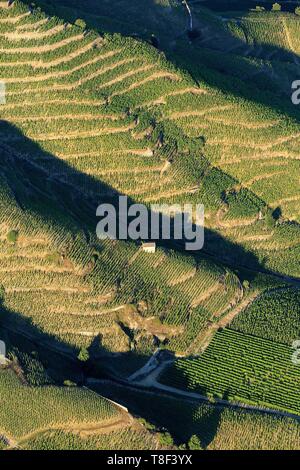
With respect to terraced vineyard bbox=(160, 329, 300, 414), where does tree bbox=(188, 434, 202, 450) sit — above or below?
below

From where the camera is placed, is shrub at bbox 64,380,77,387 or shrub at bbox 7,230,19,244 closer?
shrub at bbox 64,380,77,387

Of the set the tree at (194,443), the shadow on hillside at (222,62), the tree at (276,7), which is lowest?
the tree at (194,443)

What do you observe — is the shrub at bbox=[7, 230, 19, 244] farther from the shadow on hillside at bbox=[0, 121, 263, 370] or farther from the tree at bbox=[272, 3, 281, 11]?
the tree at bbox=[272, 3, 281, 11]

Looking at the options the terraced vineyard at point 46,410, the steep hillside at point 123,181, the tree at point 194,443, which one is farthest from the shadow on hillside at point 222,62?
the tree at point 194,443

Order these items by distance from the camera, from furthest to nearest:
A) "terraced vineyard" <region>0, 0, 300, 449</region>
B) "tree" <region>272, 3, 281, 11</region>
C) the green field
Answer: "tree" <region>272, 3, 281, 11</region>, the green field, "terraced vineyard" <region>0, 0, 300, 449</region>

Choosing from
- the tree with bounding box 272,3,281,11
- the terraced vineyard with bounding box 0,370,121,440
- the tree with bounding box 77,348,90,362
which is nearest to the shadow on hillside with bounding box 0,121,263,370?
the tree with bounding box 77,348,90,362

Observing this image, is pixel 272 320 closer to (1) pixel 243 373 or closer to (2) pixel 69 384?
(1) pixel 243 373

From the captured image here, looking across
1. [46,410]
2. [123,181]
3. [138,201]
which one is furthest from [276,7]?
[46,410]

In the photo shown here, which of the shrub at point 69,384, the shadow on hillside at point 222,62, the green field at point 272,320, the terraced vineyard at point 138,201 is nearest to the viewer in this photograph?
the shrub at point 69,384

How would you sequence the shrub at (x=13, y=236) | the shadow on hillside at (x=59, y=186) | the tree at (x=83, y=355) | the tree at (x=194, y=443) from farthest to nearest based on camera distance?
1. the shadow on hillside at (x=59, y=186)
2. the shrub at (x=13, y=236)
3. the tree at (x=83, y=355)
4. the tree at (x=194, y=443)

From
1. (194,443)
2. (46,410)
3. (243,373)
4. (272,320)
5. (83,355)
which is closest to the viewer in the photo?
(194,443)

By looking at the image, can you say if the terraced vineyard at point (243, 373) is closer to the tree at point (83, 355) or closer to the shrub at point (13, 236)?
the tree at point (83, 355)
